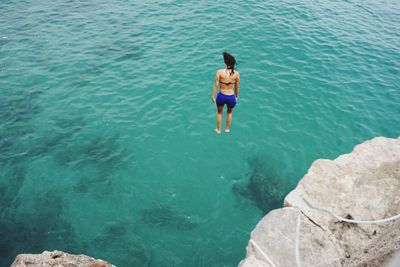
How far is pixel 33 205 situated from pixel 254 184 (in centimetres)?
876

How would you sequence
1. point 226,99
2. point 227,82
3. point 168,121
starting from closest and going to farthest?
point 227,82, point 226,99, point 168,121

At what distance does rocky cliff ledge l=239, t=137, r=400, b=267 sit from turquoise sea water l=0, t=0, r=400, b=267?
16.6 ft

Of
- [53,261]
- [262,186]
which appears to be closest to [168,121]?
[262,186]

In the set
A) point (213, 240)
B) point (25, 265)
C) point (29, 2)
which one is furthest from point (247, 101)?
point (29, 2)

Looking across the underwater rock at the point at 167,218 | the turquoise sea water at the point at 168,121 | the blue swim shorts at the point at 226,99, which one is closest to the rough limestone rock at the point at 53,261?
the turquoise sea water at the point at 168,121

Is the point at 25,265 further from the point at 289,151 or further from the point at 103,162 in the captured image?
the point at 289,151

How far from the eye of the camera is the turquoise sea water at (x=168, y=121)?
11.0 metres

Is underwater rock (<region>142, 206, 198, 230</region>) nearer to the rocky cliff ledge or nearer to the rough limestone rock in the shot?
the rough limestone rock

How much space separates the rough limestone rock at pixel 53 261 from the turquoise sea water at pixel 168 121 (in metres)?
4.50

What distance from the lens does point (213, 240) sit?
34.4 ft

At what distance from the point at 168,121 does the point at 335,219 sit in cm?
995

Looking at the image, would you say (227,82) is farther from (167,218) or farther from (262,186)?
(167,218)

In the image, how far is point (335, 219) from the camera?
18.7 ft

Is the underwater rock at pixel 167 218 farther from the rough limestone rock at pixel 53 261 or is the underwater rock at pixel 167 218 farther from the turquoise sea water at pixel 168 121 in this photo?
the rough limestone rock at pixel 53 261
